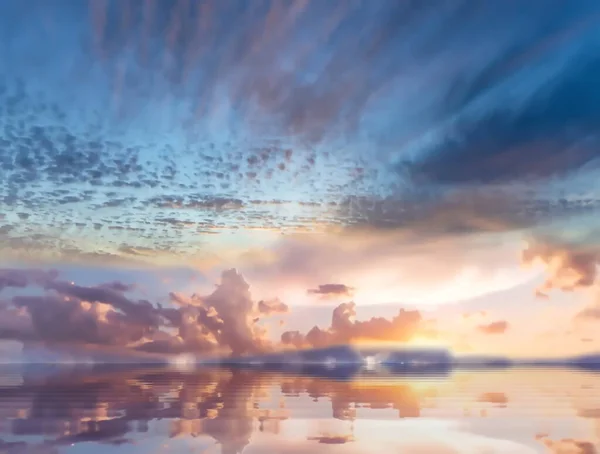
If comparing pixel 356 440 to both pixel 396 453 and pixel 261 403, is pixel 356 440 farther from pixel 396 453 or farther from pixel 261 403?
pixel 261 403

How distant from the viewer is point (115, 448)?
2406 centimetres

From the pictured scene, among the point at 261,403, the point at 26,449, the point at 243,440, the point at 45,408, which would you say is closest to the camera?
the point at 26,449

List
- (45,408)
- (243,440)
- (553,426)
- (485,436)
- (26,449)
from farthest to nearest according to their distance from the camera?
1. (45,408)
2. (553,426)
3. (485,436)
4. (243,440)
5. (26,449)

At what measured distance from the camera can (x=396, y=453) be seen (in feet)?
78.2

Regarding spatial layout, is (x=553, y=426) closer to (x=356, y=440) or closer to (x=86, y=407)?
(x=356, y=440)

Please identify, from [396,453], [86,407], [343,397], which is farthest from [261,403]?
[396,453]

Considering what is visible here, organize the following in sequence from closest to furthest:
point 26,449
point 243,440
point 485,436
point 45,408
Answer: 1. point 26,449
2. point 243,440
3. point 485,436
4. point 45,408

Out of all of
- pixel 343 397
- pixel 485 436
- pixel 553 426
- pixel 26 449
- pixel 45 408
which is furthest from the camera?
pixel 343 397

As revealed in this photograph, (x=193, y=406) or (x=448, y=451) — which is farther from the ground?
(x=193, y=406)

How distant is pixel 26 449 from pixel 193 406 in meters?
16.4

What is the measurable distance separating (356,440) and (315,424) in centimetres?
527

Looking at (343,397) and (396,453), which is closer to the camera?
(396,453)

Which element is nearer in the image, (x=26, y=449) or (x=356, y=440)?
(x=26, y=449)

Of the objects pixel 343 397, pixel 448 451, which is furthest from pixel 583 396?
pixel 448 451
